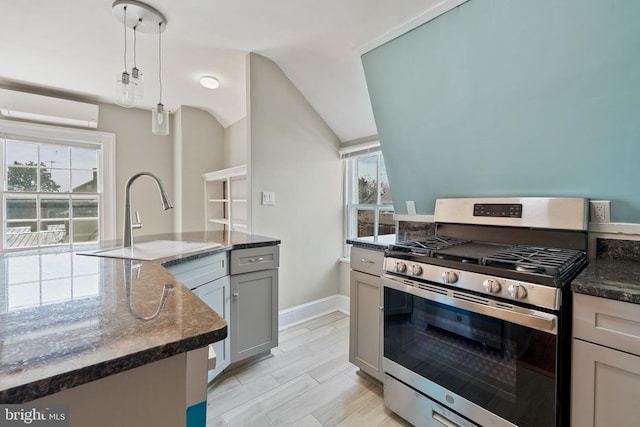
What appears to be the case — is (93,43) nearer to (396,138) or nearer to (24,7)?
(24,7)

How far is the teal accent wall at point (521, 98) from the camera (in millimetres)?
1243

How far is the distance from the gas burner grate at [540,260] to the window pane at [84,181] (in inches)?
153

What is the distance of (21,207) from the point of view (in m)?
2.89

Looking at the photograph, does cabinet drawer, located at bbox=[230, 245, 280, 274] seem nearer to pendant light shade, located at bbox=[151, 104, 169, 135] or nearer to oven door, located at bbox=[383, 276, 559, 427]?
oven door, located at bbox=[383, 276, 559, 427]

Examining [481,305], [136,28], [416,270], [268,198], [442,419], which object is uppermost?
[136,28]

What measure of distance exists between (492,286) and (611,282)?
37cm

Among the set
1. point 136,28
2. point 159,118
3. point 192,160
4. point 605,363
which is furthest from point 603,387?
point 192,160

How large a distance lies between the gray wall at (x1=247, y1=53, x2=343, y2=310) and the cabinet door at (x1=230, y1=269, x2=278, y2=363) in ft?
1.77

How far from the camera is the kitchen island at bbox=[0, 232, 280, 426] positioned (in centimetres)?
47

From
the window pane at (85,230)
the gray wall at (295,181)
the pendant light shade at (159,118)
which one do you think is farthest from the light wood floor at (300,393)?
the window pane at (85,230)

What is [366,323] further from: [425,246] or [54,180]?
[54,180]

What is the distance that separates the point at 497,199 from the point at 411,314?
89 cm

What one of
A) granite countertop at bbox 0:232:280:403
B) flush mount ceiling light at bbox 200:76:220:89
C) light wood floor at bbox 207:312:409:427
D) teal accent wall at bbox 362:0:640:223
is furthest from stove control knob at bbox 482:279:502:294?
flush mount ceiling light at bbox 200:76:220:89

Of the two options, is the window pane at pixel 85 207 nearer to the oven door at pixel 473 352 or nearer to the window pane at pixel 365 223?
the window pane at pixel 365 223
